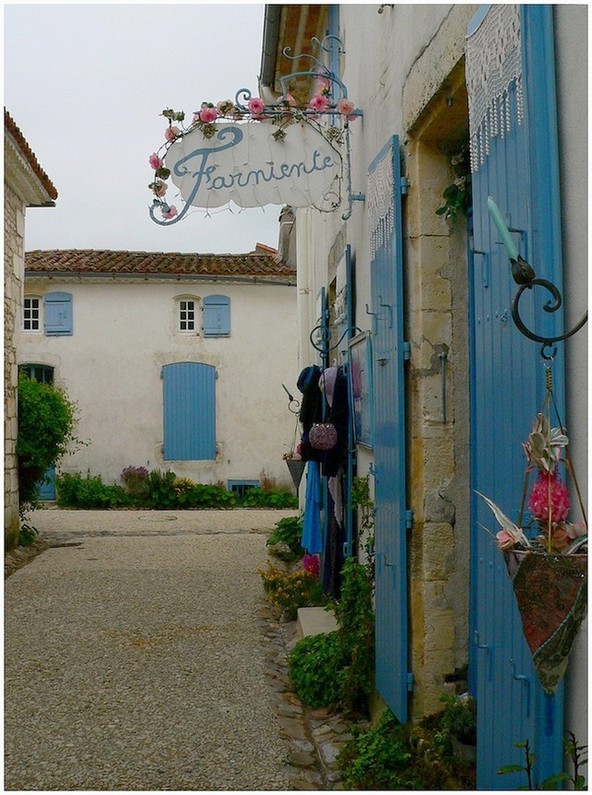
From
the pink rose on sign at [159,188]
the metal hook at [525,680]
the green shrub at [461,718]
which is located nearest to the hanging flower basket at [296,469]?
the pink rose on sign at [159,188]

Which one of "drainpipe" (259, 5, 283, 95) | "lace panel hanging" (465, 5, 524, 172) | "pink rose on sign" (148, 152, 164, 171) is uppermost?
"drainpipe" (259, 5, 283, 95)

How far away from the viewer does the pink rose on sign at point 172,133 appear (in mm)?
4871

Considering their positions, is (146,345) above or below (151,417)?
above

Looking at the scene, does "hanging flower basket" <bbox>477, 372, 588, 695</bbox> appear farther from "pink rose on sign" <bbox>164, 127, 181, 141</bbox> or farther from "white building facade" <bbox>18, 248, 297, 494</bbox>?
"white building facade" <bbox>18, 248, 297, 494</bbox>

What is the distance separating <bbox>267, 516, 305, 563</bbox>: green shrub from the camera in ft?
31.4

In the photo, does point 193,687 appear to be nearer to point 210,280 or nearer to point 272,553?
point 272,553

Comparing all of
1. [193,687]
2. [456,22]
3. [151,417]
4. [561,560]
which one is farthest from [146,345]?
[561,560]

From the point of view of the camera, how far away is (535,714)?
2.18 metres

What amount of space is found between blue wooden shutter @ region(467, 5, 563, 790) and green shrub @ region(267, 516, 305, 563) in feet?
22.2

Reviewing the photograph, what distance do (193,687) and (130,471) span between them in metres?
12.3

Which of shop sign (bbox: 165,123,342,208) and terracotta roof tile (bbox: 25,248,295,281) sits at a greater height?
terracotta roof tile (bbox: 25,248,295,281)

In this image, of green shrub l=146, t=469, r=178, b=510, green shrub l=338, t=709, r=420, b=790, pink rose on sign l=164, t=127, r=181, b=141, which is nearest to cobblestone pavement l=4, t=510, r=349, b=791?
green shrub l=338, t=709, r=420, b=790

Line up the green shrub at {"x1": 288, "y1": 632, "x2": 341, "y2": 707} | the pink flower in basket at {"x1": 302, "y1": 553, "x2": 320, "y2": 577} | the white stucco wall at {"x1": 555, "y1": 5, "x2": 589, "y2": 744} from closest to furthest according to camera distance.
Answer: the white stucco wall at {"x1": 555, "y1": 5, "x2": 589, "y2": 744} → the green shrub at {"x1": 288, "y1": 632, "x2": 341, "y2": 707} → the pink flower in basket at {"x1": 302, "y1": 553, "x2": 320, "y2": 577}

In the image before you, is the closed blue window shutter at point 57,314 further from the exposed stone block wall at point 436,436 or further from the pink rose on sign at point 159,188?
the exposed stone block wall at point 436,436
